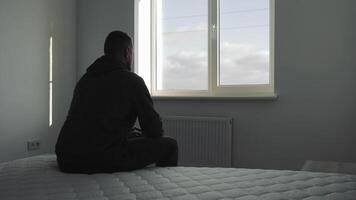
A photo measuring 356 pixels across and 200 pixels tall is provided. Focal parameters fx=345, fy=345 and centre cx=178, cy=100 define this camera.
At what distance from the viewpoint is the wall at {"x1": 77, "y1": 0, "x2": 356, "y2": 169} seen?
2791 millimetres

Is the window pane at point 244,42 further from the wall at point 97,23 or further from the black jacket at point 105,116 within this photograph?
the black jacket at point 105,116

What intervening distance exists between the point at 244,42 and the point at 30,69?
2.08m

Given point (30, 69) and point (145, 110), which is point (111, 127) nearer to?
point (145, 110)

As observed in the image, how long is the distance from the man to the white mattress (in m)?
0.10

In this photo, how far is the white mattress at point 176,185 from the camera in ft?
3.89

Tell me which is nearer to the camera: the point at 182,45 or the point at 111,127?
the point at 111,127

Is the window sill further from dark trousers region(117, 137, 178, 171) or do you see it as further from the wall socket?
dark trousers region(117, 137, 178, 171)

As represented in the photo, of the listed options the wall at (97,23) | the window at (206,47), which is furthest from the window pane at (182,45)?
the wall at (97,23)

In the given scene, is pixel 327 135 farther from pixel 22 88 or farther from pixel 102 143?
pixel 22 88

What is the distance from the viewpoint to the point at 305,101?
292cm

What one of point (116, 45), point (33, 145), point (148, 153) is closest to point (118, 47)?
point (116, 45)

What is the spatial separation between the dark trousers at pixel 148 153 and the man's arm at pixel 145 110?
62mm

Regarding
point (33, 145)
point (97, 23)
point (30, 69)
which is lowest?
point (33, 145)

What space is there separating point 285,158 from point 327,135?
15.7 inches
